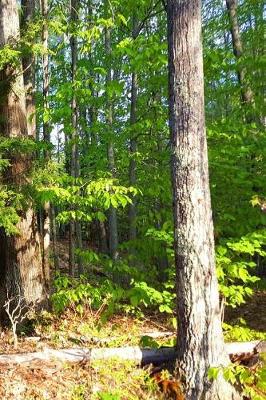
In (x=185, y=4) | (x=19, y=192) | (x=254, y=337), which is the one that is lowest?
(x=254, y=337)

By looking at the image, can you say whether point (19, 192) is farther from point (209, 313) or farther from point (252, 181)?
point (252, 181)

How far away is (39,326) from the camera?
20.1 ft

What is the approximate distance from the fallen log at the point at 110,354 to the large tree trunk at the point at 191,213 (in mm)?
469

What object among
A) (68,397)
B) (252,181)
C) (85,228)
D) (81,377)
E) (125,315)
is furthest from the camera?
(85,228)

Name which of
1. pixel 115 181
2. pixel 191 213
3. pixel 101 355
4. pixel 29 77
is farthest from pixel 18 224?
pixel 191 213

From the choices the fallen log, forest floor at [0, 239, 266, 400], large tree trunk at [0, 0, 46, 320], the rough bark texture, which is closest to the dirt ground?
forest floor at [0, 239, 266, 400]

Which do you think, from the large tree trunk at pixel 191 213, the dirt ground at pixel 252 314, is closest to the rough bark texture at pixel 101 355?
the large tree trunk at pixel 191 213

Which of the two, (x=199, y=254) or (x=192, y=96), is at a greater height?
(x=192, y=96)

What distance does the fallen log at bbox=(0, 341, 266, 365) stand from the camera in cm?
457

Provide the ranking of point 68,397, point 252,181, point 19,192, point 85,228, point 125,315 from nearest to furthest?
1. point 68,397
2. point 19,192
3. point 252,181
4. point 125,315
5. point 85,228

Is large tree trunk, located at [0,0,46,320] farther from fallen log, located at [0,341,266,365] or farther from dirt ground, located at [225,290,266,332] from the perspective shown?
dirt ground, located at [225,290,266,332]

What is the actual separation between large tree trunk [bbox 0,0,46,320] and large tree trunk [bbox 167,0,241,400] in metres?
2.84

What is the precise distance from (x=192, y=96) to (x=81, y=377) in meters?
3.45

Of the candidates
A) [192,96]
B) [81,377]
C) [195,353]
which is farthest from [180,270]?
[192,96]
